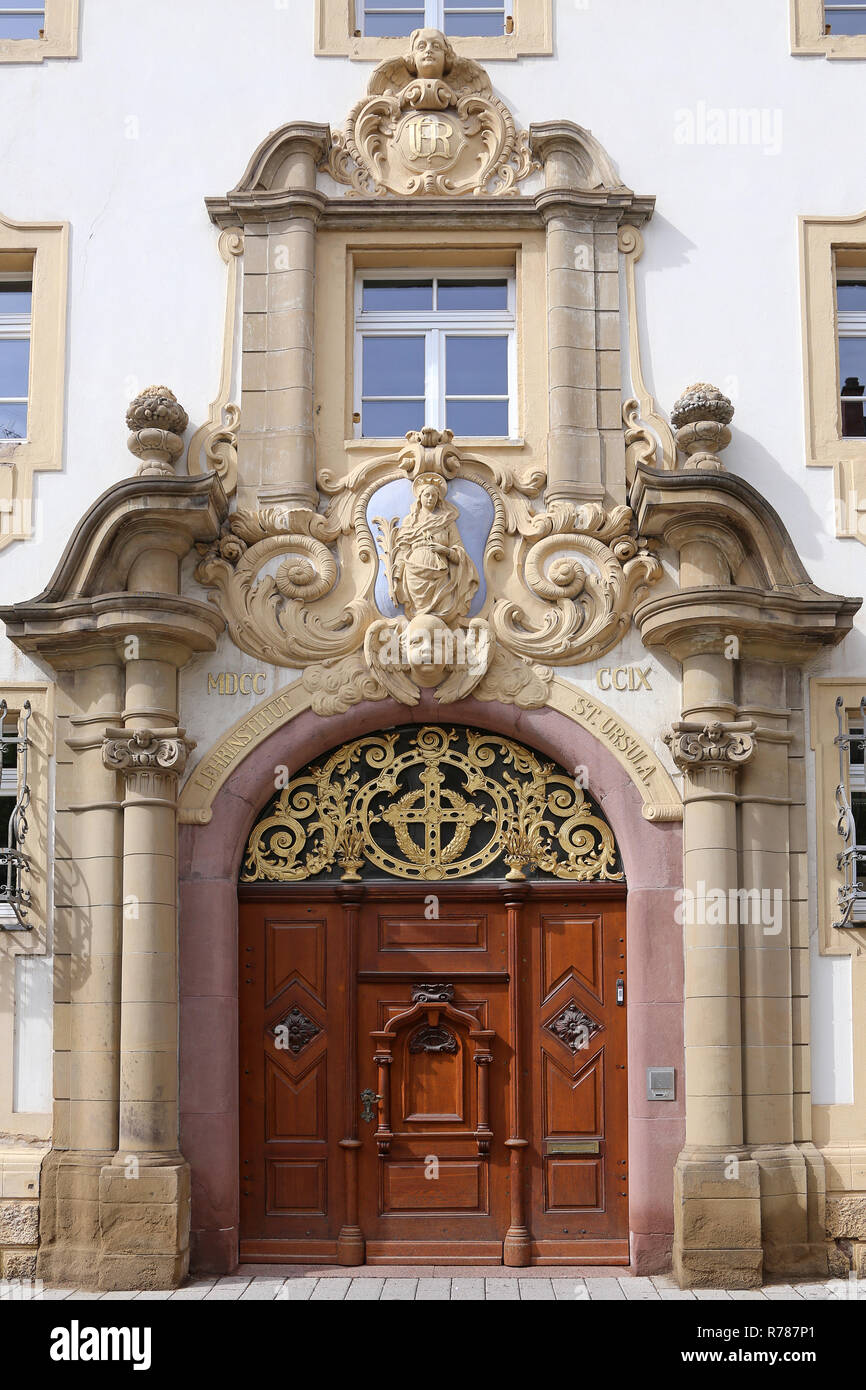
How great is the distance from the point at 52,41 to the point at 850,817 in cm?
714

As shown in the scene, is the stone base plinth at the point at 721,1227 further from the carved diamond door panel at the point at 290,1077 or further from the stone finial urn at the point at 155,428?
the stone finial urn at the point at 155,428

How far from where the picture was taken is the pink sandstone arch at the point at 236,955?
10.1m

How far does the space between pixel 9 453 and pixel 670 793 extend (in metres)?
4.65

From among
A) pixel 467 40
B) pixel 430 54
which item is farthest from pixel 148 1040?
pixel 467 40

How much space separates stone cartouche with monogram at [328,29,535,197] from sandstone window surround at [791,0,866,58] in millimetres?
1938

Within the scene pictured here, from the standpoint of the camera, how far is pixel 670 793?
1041 centimetres

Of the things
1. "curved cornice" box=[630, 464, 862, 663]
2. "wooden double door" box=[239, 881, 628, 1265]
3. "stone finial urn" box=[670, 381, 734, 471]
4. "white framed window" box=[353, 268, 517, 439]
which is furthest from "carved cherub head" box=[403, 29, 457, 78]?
"wooden double door" box=[239, 881, 628, 1265]

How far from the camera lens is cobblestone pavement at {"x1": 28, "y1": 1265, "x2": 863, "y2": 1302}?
→ 962 centimetres

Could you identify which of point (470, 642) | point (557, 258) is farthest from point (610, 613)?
point (557, 258)

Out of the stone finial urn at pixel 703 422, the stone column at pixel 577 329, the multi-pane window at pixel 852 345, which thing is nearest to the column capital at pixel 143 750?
the stone column at pixel 577 329

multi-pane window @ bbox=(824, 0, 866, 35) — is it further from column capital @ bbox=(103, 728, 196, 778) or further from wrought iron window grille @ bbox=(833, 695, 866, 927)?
column capital @ bbox=(103, 728, 196, 778)

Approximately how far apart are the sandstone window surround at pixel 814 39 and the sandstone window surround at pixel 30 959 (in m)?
6.49

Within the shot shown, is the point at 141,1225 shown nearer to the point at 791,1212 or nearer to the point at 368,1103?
the point at 368,1103

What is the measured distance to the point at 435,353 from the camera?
11.3m
